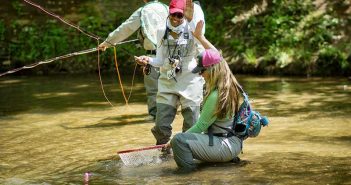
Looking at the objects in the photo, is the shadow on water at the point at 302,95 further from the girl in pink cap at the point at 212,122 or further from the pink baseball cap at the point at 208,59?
the pink baseball cap at the point at 208,59

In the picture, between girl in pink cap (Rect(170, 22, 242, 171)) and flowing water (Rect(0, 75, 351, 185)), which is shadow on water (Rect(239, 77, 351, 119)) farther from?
girl in pink cap (Rect(170, 22, 242, 171))

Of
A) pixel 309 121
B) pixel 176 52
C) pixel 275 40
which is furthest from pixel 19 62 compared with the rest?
pixel 176 52

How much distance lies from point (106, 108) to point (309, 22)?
21.2 feet

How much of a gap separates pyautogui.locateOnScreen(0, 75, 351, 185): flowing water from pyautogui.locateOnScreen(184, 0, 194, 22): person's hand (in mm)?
1475

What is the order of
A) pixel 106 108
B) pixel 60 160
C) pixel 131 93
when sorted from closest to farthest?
pixel 60 160, pixel 106 108, pixel 131 93

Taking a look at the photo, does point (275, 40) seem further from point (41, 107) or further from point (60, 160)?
point (60, 160)

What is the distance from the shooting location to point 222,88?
577 centimetres

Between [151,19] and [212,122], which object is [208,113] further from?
[151,19]

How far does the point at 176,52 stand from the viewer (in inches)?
251

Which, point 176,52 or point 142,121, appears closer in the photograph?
point 176,52

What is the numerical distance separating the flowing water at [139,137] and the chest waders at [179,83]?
517 mm

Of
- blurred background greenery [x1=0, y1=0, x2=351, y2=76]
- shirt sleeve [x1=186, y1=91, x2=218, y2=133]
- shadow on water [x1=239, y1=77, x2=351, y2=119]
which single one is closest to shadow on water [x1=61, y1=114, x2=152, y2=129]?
shadow on water [x1=239, y1=77, x2=351, y2=119]

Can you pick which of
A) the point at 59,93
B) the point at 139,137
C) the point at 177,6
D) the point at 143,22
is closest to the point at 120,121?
the point at 139,137

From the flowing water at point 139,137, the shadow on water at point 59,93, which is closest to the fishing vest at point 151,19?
the flowing water at point 139,137
